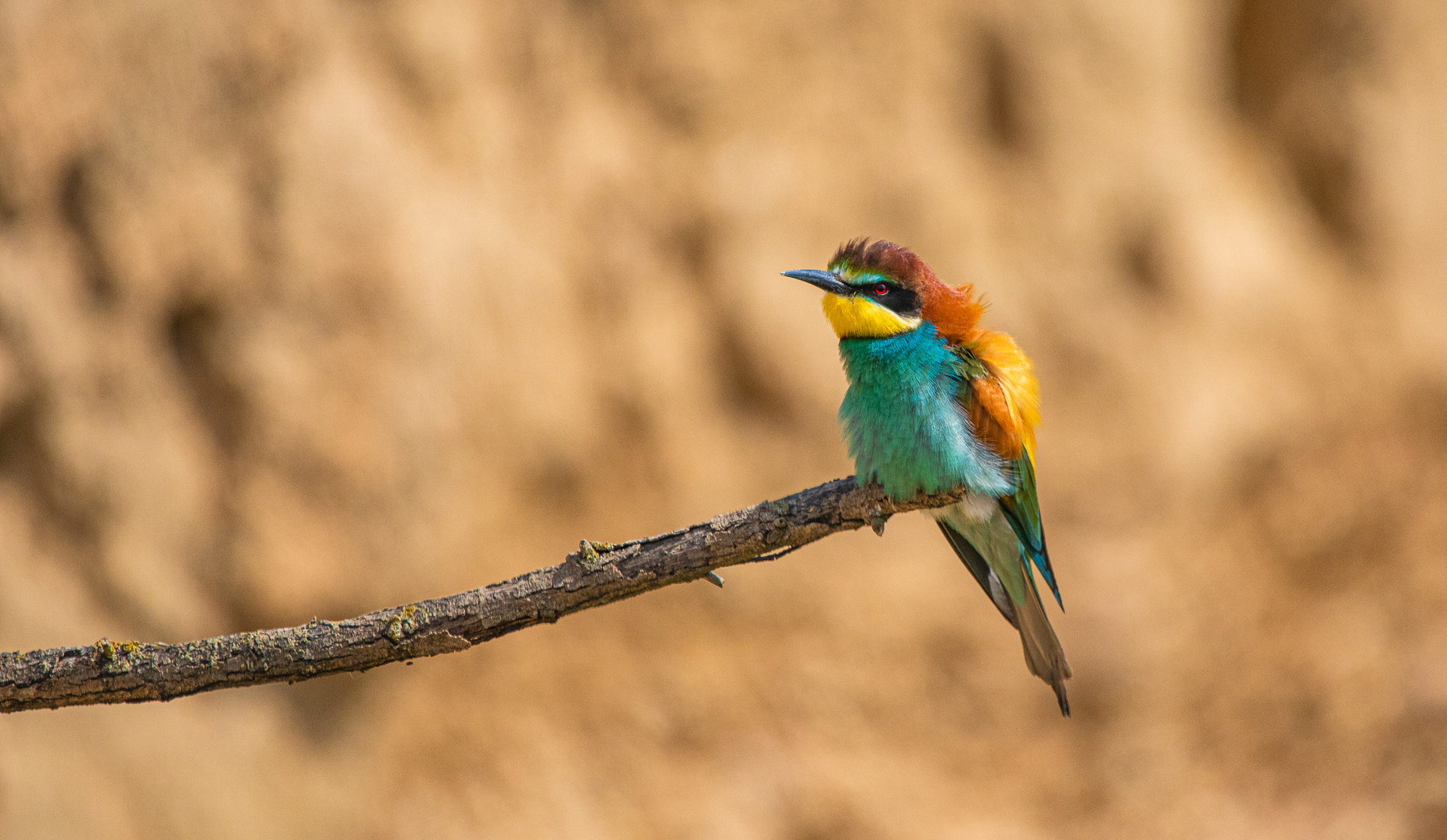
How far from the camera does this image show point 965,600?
330 cm

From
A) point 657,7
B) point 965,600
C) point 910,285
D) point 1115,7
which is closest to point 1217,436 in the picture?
point 965,600

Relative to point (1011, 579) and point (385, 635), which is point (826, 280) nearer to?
point (1011, 579)

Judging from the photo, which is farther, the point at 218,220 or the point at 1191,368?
the point at 1191,368

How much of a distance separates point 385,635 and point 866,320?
3.33 feet

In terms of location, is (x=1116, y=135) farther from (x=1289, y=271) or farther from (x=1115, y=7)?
(x=1289, y=271)

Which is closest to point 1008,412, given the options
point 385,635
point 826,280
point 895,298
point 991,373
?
point 991,373

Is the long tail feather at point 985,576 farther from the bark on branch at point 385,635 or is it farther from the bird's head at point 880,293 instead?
the bark on branch at point 385,635

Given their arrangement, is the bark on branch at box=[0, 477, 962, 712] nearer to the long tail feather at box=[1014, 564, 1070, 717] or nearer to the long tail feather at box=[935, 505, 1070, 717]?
the long tail feather at box=[935, 505, 1070, 717]

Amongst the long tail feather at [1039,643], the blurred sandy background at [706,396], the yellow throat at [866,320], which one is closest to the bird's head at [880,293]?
the yellow throat at [866,320]

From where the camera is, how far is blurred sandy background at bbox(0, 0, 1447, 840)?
3020 mm

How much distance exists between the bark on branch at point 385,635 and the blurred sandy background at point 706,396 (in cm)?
154

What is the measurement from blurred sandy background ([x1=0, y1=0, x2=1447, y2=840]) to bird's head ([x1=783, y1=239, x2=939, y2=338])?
1.18m

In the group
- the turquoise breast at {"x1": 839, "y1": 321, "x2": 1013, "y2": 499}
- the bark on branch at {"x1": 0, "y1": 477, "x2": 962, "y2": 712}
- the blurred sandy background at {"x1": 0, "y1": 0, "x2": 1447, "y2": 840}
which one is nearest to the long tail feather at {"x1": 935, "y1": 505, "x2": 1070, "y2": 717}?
→ the turquoise breast at {"x1": 839, "y1": 321, "x2": 1013, "y2": 499}

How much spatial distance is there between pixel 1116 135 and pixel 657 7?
1469mm
